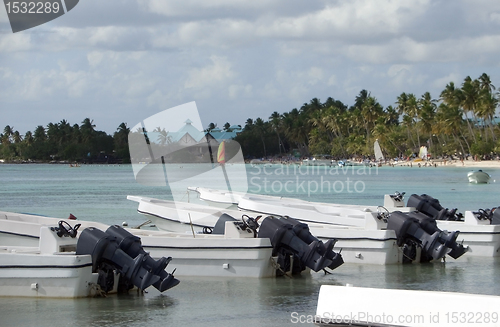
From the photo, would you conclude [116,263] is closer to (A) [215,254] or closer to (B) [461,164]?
(A) [215,254]

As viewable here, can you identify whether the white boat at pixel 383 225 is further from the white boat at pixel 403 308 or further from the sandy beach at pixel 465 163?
the sandy beach at pixel 465 163

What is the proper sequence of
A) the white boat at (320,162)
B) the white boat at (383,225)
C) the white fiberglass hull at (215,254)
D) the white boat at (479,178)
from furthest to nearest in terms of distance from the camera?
the white boat at (320,162)
the white boat at (479,178)
the white boat at (383,225)
the white fiberglass hull at (215,254)

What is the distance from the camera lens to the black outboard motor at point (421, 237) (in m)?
18.3

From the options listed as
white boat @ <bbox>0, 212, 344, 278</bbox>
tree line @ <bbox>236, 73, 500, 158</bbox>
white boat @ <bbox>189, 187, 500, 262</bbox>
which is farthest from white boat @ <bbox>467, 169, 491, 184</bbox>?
white boat @ <bbox>0, 212, 344, 278</bbox>

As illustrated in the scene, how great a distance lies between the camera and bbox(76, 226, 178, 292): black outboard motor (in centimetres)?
1373

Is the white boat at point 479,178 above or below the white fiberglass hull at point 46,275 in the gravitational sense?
below

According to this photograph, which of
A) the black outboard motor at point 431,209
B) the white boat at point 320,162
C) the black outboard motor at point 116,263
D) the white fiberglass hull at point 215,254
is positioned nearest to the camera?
the black outboard motor at point 116,263

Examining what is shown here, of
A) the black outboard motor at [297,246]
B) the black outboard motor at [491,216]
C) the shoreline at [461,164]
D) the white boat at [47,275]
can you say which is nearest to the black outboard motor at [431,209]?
the black outboard motor at [491,216]

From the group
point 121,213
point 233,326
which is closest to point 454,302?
point 233,326

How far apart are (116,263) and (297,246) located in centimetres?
406

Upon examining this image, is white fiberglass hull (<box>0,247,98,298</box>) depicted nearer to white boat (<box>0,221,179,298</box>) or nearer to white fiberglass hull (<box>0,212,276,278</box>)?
white boat (<box>0,221,179,298</box>)

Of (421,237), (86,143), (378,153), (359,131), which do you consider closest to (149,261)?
(421,237)

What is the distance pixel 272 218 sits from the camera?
16250 millimetres

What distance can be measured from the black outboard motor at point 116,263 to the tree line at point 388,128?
333ft
